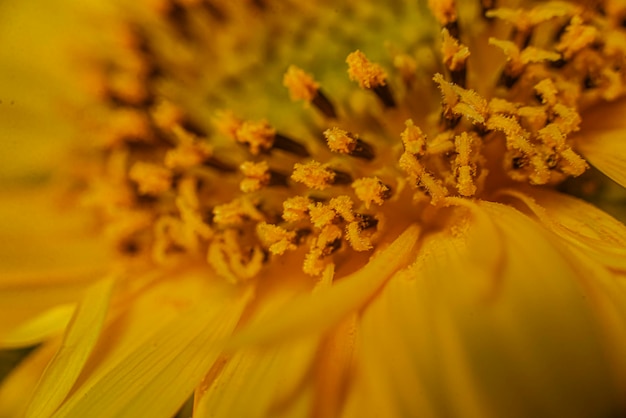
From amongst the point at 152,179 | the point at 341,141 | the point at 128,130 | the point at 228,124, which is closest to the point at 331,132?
the point at 341,141

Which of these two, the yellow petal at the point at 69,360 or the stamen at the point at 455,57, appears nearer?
the yellow petal at the point at 69,360

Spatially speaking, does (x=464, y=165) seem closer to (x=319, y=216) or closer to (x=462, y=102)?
(x=462, y=102)

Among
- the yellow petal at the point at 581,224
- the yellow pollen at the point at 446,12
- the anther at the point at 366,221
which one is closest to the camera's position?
the yellow petal at the point at 581,224

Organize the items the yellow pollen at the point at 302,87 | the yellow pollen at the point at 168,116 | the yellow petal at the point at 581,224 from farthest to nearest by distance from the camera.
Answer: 1. the yellow pollen at the point at 168,116
2. the yellow pollen at the point at 302,87
3. the yellow petal at the point at 581,224

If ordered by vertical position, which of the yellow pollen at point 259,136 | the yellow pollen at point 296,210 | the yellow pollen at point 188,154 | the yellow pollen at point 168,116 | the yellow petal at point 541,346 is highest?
the yellow pollen at point 168,116

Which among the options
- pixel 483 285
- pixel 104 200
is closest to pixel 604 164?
pixel 483 285

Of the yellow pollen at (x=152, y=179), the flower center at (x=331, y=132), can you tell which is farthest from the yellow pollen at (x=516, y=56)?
the yellow pollen at (x=152, y=179)

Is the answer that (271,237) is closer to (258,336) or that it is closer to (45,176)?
(258,336)

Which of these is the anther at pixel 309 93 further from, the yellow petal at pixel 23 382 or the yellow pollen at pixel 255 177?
the yellow petal at pixel 23 382
